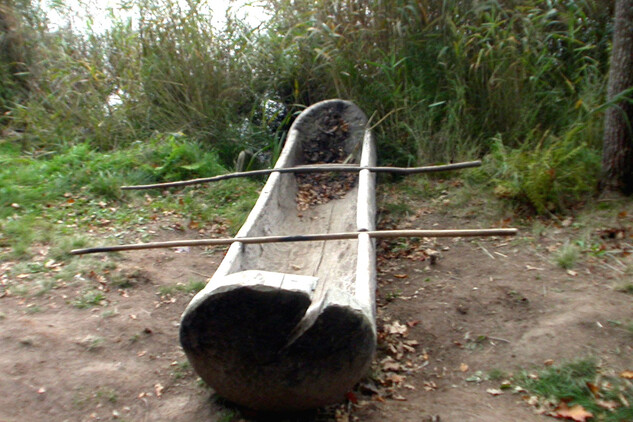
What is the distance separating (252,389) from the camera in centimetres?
269

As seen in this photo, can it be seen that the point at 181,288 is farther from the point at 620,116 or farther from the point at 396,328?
the point at 620,116

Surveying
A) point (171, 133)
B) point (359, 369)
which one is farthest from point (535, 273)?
point (171, 133)

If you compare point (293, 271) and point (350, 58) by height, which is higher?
point (350, 58)

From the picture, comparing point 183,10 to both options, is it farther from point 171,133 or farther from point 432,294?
point 432,294

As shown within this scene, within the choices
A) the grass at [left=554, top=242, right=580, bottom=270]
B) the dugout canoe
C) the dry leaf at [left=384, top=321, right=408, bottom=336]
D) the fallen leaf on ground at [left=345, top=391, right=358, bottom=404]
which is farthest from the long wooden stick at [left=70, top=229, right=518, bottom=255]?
the grass at [left=554, top=242, right=580, bottom=270]

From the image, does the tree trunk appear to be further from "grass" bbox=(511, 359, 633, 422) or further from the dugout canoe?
the dugout canoe

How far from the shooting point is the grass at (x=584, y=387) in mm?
2834

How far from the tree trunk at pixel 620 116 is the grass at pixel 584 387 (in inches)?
86.8

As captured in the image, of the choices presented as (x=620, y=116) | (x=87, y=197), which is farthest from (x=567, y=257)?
(x=87, y=197)

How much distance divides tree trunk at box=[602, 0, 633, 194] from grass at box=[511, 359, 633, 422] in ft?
7.23

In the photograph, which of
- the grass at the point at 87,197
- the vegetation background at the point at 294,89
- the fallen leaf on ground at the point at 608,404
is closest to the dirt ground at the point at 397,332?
the fallen leaf on ground at the point at 608,404

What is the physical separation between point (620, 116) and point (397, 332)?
2515mm

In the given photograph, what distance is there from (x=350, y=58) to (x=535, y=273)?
Result: 10.5 ft

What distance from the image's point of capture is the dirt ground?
3029 millimetres
